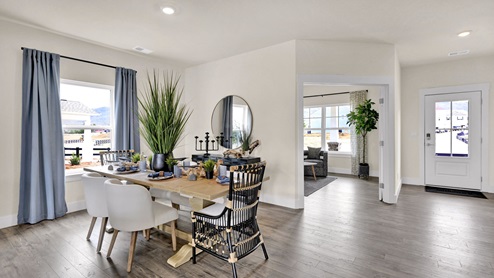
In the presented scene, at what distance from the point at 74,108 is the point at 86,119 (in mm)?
238

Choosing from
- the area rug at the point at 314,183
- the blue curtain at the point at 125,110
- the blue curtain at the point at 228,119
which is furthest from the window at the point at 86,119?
the area rug at the point at 314,183

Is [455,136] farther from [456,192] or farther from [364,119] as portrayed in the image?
[364,119]

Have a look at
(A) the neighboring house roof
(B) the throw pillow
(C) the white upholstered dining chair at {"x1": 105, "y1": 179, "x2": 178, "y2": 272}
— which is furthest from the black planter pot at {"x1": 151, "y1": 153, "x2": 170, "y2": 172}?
(B) the throw pillow

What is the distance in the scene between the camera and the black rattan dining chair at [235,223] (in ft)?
6.22

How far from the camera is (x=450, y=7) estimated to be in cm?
271

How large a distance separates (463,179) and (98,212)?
21.2 feet

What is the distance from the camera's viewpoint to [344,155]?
6.71m

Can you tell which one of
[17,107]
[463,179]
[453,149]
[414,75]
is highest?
[414,75]

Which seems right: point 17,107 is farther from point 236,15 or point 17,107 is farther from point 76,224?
point 236,15

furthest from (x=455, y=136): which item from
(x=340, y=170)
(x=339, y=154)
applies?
(x=340, y=170)

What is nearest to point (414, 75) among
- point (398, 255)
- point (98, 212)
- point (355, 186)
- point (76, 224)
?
point (355, 186)

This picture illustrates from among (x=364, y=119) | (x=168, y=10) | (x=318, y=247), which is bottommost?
(x=318, y=247)

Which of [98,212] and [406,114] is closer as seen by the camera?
[98,212]

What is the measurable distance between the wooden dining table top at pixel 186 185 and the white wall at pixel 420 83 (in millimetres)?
5073
